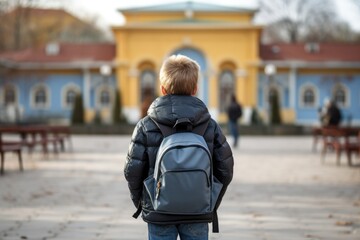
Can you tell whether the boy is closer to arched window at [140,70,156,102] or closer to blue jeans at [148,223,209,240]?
blue jeans at [148,223,209,240]

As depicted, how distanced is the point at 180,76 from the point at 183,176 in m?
0.61

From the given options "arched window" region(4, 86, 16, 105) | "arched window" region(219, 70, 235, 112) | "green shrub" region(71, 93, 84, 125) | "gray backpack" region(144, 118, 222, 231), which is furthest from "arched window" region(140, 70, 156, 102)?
"gray backpack" region(144, 118, 222, 231)

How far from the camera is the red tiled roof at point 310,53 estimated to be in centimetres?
4100

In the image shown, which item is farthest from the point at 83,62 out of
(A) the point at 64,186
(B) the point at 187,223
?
(B) the point at 187,223

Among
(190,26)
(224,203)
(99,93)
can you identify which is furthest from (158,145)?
(99,93)

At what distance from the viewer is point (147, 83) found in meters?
40.5

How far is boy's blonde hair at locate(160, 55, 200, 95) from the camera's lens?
3609 millimetres

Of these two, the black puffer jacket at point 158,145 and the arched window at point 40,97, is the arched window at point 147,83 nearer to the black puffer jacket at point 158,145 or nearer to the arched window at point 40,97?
the arched window at point 40,97

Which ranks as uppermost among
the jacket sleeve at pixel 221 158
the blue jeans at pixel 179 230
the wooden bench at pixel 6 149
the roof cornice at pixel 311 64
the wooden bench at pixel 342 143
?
Answer: the jacket sleeve at pixel 221 158

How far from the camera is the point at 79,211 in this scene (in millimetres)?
7875

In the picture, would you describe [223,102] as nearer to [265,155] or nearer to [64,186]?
[265,155]

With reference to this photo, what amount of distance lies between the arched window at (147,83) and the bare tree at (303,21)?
19188 millimetres

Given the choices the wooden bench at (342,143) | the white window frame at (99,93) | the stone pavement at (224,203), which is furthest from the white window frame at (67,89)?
the wooden bench at (342,143)

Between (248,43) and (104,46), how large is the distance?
10408mm
